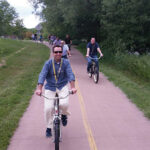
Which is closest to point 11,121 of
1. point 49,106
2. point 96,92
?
point 49,106

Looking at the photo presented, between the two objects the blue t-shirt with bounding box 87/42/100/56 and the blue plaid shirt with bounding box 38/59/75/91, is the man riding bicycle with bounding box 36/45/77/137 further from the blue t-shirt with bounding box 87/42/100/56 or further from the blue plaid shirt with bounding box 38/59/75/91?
the blue t-shirt with bounding box 87/42/100/56

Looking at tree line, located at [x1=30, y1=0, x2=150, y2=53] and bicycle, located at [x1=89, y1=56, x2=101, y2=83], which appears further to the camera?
tree line, located at [x1=30, y1=0, x2=150, y2=53]

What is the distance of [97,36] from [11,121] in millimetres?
24473

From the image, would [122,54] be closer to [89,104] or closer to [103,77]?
[103,77]

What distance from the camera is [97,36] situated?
30.1m

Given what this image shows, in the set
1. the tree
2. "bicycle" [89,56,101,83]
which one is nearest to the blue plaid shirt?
"bicycle" [89,56,101,83]

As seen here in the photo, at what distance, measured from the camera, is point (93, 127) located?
6285 millimetres

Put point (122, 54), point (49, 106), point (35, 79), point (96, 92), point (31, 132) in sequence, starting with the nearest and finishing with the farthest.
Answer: point (49, 106), point (31, 132), point (96, 92), point (35, 79), point (122, 54)

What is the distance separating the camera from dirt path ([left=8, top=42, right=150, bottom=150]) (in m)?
5.32

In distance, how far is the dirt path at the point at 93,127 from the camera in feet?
17.5

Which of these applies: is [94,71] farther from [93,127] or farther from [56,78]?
A: [56,78]

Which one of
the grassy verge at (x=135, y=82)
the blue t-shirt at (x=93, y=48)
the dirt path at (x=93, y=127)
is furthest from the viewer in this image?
the blue t-shirt at (x=93, y=48)

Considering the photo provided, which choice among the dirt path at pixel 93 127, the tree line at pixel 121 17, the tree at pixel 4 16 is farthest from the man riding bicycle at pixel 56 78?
the tree at pixel 4 16

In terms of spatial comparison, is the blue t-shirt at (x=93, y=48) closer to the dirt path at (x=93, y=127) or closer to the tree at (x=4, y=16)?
the dirt path at (x=93, y=127)
